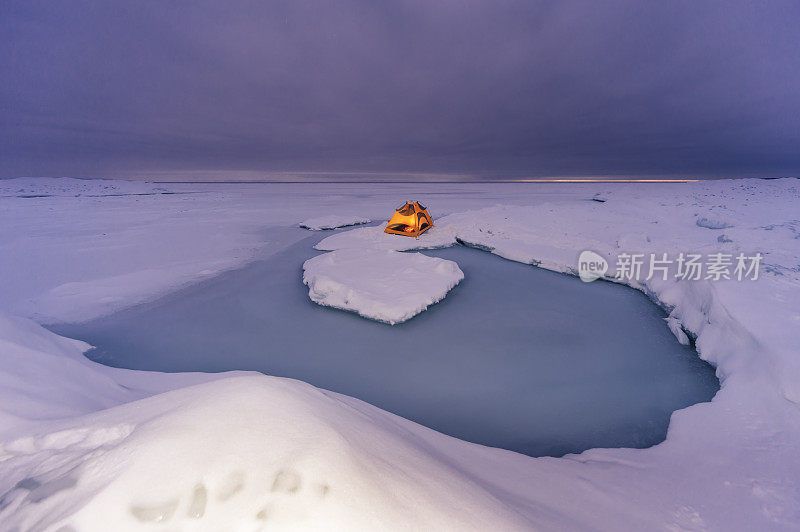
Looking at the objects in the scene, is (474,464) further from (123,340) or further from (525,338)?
(123,340)

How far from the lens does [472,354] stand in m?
5.03

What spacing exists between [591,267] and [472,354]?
5.80 metres

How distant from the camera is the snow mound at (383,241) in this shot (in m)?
11.3

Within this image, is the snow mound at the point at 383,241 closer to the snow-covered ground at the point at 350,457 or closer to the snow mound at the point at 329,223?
the snow mound at the point at 329,223

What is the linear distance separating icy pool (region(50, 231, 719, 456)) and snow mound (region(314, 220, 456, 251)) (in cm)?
396

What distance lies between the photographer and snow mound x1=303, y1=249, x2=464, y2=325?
6.32 m

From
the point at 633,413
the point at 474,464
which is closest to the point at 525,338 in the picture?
the point at 633,413

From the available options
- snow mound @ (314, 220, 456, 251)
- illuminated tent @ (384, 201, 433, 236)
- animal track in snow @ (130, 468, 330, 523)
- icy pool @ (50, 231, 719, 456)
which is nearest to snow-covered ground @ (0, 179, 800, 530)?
animal track in snow @ (130, 468, 330, 523)

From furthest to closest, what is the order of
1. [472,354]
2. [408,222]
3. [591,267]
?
1. [408,222]
2. [591,267]
3. [472,354]

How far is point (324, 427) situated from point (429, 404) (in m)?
2.63

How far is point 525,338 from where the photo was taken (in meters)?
5.54

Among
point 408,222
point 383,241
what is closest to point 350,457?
point 383,241

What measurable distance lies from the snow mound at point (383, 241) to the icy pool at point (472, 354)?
156 inches

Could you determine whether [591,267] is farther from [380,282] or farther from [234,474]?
[234,474]
